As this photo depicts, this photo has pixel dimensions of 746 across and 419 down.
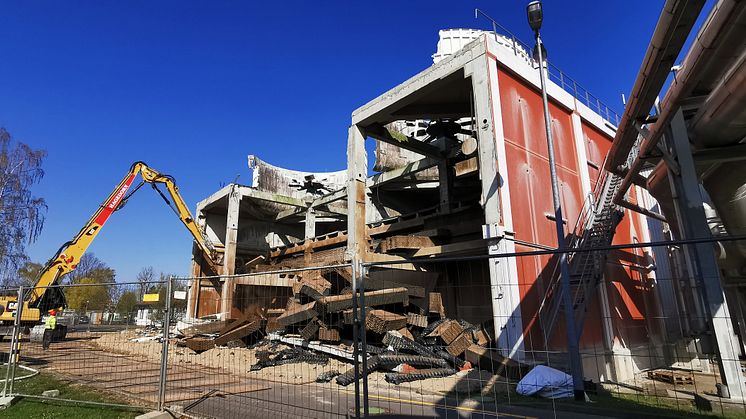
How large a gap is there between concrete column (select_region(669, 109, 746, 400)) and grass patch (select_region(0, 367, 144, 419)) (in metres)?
9.92

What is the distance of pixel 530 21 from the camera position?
Answer: 932 cm

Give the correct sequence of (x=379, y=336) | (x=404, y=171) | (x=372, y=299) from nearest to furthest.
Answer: (x=372, y=299) → (x=379, y=336) → (x=404, y=171)

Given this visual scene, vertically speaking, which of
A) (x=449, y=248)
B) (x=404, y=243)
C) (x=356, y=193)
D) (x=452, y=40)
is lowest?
(x=449, y=248)

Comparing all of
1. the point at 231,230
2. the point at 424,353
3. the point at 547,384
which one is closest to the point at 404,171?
the point at 424,353

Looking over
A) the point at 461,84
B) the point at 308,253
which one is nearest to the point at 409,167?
the point at 461,84

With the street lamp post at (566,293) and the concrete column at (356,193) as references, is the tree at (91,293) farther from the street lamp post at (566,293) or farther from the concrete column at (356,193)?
the street lamp post at (566,293)

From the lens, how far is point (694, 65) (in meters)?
7.16

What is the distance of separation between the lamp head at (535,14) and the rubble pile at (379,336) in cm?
730

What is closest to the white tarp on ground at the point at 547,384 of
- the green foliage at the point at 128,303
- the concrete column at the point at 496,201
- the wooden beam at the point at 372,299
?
the concrete column at the point at 496,201

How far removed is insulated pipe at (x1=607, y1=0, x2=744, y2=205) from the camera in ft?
19.1

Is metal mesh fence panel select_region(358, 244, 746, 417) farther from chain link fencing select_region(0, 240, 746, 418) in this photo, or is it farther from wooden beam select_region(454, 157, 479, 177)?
wooden beam select_region(454, 157, 479, 177)

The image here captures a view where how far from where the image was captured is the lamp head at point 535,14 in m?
9.16

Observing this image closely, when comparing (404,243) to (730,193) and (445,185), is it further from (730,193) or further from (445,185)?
(730,193)

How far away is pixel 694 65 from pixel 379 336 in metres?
9.29
